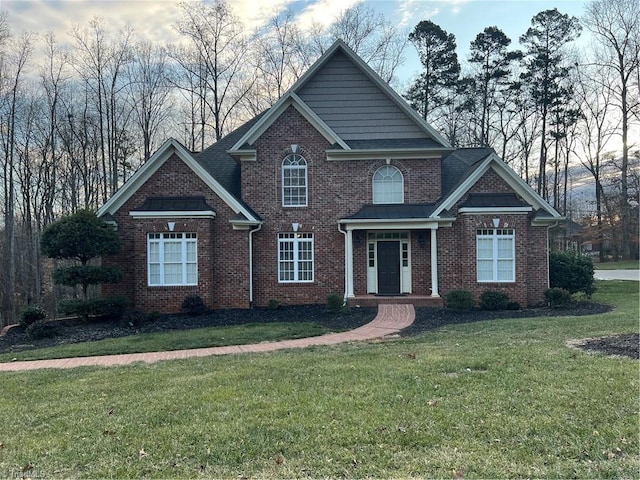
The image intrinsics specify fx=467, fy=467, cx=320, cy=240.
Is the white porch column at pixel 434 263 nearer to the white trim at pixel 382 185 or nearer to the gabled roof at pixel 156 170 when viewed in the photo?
the white trim at pixel 382 185

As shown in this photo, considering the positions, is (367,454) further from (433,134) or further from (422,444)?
(433,134)

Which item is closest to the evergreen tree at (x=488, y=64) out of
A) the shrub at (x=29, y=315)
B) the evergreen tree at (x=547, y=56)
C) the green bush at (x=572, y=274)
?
the evergreen tree at (x=547, y=56)

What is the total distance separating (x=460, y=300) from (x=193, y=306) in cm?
886

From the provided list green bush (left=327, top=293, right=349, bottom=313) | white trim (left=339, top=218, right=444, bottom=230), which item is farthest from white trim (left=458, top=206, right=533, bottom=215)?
green bush (left=327, top=293, right=349, bottom=313)

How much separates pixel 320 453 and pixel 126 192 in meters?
14.7

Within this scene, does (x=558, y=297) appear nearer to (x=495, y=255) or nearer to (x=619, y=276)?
(x=495, y=255)

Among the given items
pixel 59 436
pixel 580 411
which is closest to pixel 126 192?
pixel 59 436

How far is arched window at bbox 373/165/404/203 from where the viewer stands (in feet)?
58.6

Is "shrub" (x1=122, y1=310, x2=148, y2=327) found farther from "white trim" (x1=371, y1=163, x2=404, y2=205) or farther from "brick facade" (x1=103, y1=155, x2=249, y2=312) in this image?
"white trim" (x1=371, y1=163, x2=404, y2=205)

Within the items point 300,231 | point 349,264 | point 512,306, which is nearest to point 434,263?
point 512,306

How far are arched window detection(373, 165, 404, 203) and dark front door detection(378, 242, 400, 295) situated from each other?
172 cm

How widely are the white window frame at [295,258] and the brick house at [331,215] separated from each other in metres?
0.04

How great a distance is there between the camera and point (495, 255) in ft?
54.8

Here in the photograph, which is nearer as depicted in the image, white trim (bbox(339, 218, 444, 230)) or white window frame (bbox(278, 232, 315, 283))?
white trim (bbox(339, 218, 444, 230))
